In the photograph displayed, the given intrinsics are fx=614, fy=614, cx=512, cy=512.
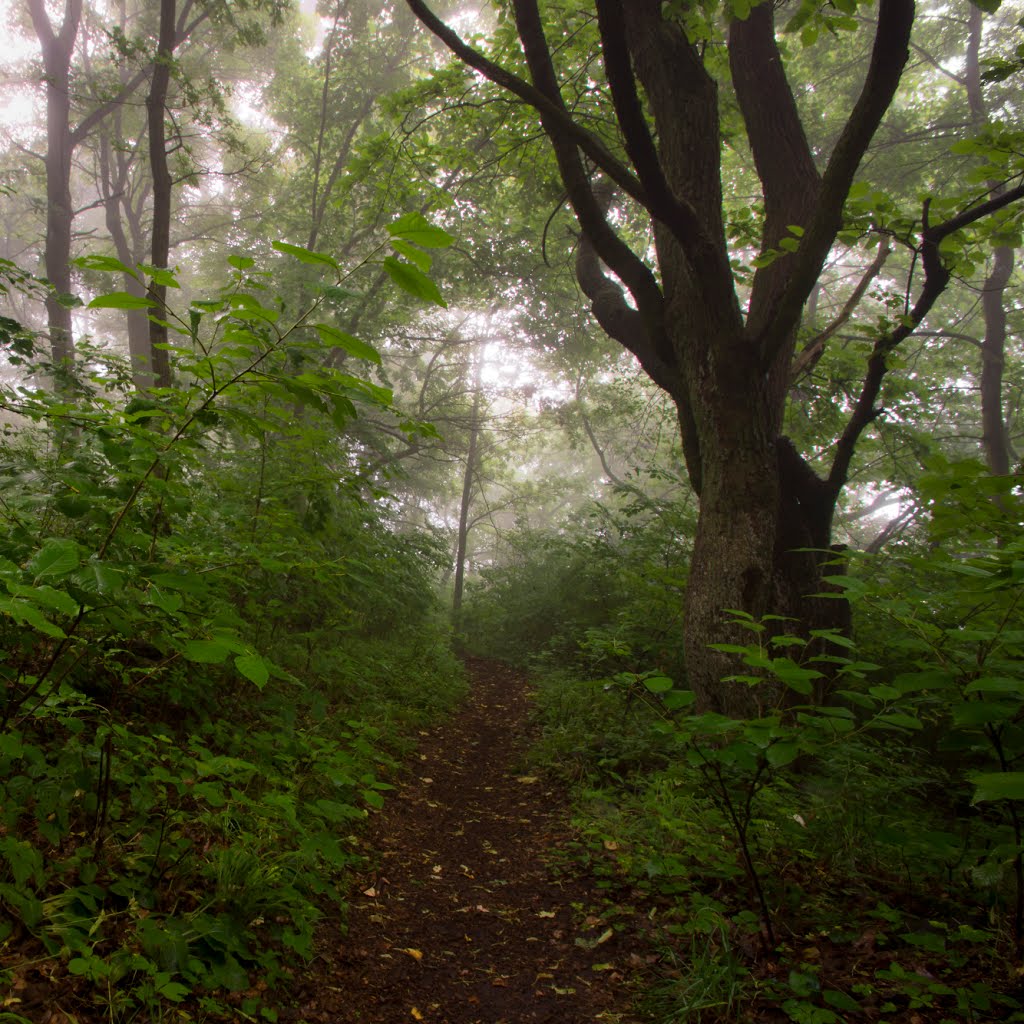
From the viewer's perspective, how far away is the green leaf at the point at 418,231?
4.17 feet

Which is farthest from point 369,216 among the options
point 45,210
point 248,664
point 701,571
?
point 45,210

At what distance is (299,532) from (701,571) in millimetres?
2852

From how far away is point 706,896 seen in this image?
2.85m

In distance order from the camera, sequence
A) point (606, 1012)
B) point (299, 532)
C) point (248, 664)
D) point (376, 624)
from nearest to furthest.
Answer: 1. point (248, 664)
2. point (606, 1012)
3. point (299, 532)
4. point (376, 624)

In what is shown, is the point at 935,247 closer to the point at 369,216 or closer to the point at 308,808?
the point at 369,216

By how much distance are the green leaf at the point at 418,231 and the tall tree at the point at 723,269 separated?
3.20 m

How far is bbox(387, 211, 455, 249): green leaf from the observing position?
1.27 metres

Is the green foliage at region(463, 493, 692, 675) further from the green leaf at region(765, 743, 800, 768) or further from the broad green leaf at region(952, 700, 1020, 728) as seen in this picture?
the broad green leaf at region(952, 700, 1020, 728)

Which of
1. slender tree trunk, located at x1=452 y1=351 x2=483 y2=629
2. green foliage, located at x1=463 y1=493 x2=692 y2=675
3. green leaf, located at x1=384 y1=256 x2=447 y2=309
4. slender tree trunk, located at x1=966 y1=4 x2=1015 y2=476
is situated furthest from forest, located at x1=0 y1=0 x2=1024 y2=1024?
slender tree trunk, located at x1=452 y1=351 x2=483 y2=629

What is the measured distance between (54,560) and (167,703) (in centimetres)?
243

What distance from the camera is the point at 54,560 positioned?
4.23 feet

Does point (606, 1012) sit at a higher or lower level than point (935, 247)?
lower

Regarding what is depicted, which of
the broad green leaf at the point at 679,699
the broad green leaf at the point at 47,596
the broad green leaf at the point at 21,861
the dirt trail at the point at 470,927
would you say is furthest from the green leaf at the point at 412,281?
the dirt trail at the point at 470,927

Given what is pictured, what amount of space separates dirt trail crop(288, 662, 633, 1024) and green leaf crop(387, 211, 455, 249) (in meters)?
2.62
